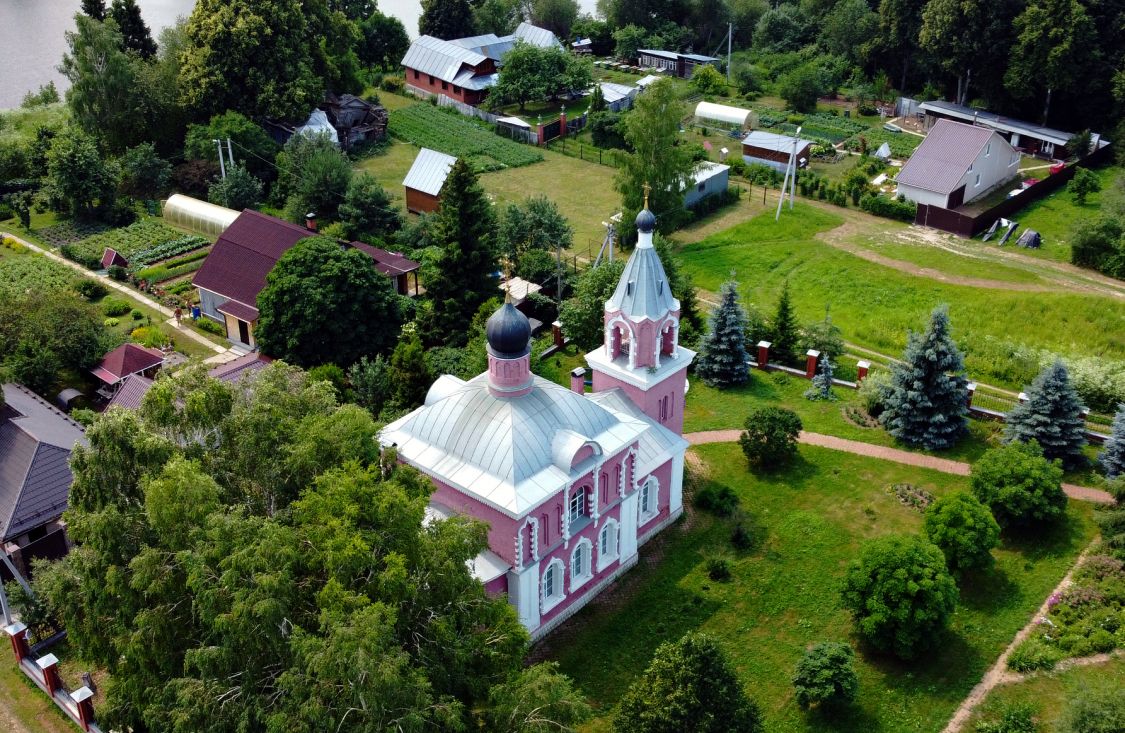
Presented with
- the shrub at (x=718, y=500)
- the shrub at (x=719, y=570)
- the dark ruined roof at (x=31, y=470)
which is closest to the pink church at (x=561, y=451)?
the shrub at (x=718, y=500)

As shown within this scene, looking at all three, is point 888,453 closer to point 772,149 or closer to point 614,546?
point 614,546

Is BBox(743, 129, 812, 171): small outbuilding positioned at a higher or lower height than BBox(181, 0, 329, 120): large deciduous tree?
lower

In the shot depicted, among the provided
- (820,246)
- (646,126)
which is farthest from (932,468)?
(646,126)

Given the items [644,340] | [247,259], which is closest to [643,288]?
[644,340]

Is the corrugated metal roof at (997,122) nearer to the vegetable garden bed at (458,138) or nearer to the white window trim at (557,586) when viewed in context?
the vegetable garden bed at (458,138)

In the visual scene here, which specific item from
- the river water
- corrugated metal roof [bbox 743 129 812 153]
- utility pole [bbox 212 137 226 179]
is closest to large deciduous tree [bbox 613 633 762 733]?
utility pole [bbox 212 137 226 179]

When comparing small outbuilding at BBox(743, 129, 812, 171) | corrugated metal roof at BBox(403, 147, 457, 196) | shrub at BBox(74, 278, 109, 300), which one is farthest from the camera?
small outbuilding at BBox(743, 129, 812, 171)

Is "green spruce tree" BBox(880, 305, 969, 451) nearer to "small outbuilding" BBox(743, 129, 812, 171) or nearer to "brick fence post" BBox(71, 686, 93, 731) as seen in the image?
"brick fence post" BBox(71, 686, 93, 731)
